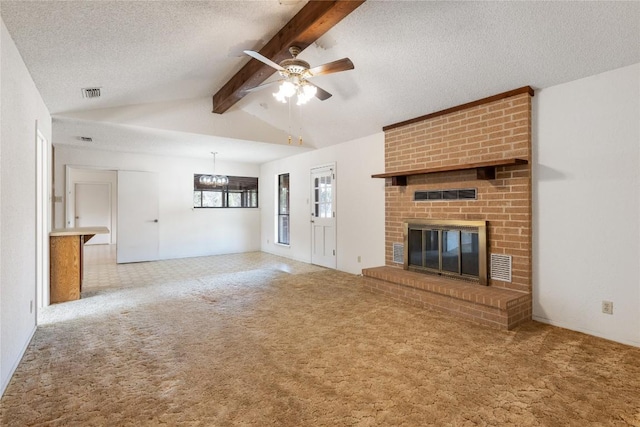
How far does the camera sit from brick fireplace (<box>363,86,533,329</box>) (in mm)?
3332

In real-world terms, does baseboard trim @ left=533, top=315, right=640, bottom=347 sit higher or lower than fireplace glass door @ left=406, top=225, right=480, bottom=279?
lower

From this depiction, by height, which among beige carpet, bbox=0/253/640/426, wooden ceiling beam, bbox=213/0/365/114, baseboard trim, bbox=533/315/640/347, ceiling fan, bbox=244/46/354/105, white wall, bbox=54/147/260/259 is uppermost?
wooden ceiling beam, bbox=213/0/365/114

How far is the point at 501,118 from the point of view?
3527mm

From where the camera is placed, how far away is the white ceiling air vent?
367 cm

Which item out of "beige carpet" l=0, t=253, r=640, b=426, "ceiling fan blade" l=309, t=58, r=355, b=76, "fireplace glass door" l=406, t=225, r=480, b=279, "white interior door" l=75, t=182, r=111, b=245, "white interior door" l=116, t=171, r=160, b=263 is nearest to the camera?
"beige carpet" l=0, t=253, r=640, b=426

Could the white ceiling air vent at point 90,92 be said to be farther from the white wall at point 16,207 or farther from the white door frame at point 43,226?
the white door frame at point 43,226

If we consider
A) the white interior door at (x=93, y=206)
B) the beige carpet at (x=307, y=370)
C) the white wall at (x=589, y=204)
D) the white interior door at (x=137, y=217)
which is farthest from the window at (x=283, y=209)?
the white interior door at (x=93, y=206)

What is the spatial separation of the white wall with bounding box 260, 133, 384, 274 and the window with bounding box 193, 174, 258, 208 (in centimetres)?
165

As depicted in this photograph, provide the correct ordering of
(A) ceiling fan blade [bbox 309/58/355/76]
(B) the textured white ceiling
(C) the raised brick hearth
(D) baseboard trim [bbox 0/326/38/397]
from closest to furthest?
(D) baseboard trim [bbox 0/326/38/397], (B) the textured white ceiling, (A) ceiling fan blade [bbox 309/58/355/76], (C) the raised brick hearth

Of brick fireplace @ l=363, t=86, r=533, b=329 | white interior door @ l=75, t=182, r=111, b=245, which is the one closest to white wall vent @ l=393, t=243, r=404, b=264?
brick fireplace @ l=363, t=86, r=533, b=329

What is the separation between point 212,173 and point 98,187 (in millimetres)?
5446

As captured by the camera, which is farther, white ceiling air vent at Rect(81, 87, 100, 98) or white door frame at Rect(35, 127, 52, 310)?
white door frame at Rect(35, 127, 52, 310)

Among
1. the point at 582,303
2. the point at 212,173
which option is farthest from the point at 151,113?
the point at 582,303

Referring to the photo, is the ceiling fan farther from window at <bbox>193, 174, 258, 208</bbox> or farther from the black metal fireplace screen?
window at <bbox>193, 174, 258, 208</bbox>
